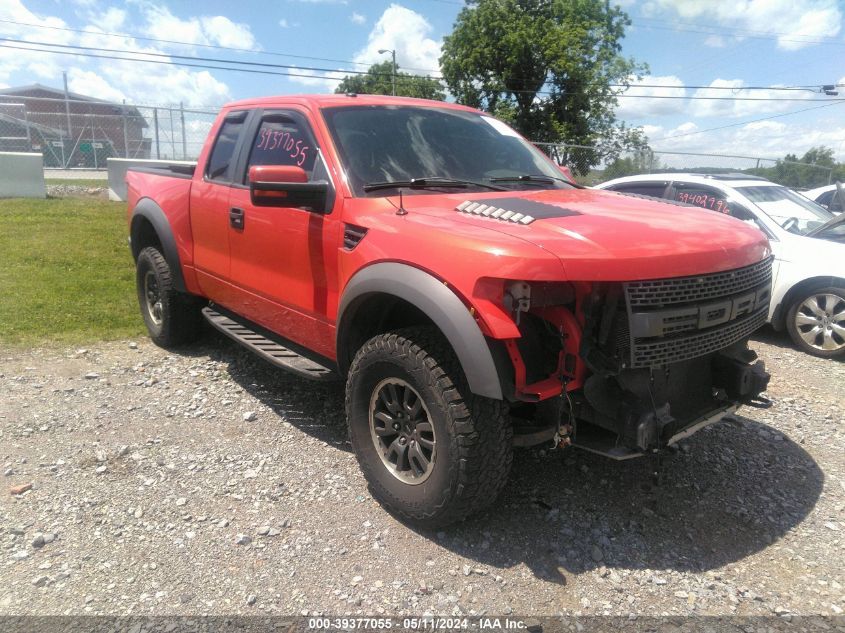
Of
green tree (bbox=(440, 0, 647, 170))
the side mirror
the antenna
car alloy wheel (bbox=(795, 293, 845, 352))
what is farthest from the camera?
green tree (bbox=(440, 0, 647, 170))

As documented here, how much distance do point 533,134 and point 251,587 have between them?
2882cm

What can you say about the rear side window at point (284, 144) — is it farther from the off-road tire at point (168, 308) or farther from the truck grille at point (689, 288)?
the truck grille at point (689, 288)

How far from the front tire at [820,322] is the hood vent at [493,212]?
14.4 feet

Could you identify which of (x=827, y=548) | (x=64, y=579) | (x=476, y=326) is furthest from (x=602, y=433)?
(x=64, y=579)

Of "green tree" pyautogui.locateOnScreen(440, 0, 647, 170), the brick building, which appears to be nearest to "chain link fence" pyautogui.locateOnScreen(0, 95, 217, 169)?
the brick building

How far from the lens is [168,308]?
5258mm

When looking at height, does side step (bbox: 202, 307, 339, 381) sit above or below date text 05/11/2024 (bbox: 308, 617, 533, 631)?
above

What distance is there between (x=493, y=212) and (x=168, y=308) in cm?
346

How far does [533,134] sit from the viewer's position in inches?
1146

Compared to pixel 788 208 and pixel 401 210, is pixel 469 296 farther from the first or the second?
pixel 788 208

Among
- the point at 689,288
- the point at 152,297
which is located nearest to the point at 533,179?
the point at 689,288

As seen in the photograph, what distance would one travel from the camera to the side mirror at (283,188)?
124 inches

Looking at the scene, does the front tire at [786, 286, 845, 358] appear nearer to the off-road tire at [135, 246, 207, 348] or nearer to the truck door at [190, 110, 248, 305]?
the truck door at [190, 110, 248, 305]

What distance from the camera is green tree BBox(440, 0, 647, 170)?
2797 centimetres
